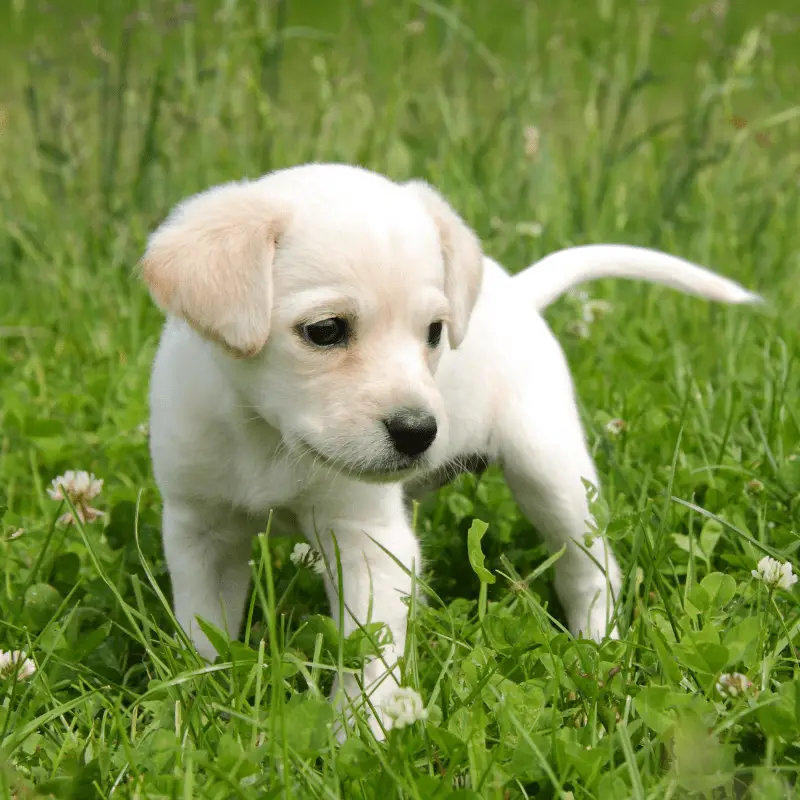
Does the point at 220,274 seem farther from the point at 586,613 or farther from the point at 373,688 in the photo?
the point at 586,613

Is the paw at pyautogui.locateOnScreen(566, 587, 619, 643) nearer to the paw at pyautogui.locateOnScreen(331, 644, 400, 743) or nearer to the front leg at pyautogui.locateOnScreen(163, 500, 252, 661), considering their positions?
the paw at pyautogui.locateOnScreen(331, 644, 400, 743)

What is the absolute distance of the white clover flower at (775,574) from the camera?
7.95 feet

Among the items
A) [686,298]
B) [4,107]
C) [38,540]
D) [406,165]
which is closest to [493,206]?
[406,165]

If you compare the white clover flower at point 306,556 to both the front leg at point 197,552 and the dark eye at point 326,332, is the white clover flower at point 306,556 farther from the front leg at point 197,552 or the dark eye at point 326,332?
the dark eye at point 326,332

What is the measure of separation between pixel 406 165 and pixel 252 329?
371 centimetres

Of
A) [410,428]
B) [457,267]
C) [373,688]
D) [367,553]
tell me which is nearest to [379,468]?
[410,428]

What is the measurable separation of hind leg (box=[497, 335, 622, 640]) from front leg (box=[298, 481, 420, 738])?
0.50 m

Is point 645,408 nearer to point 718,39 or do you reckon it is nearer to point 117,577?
point 117,577

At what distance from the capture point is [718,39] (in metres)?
5.59

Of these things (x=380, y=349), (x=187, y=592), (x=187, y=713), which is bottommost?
(x=187, y=592)

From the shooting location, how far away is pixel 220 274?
7.78ft

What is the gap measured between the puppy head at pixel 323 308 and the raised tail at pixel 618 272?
95cm

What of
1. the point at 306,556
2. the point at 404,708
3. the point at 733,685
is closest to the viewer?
the point at 404,708

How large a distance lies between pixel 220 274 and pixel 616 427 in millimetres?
1633
